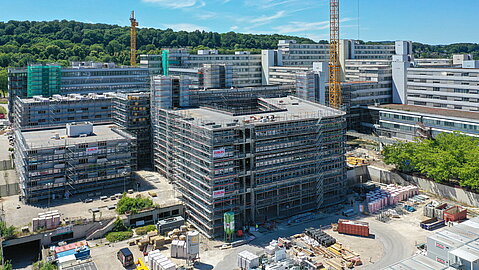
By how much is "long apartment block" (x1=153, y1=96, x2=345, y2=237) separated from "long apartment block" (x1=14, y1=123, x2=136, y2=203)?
13083 millimetres

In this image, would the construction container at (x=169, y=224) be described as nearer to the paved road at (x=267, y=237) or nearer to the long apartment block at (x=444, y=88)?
the paved road at (x=267, y=237)

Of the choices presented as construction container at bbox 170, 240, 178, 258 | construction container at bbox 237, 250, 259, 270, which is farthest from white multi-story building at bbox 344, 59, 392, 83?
construction container at bbox 170, 240, 178, 258

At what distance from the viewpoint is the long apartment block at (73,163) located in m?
71.4

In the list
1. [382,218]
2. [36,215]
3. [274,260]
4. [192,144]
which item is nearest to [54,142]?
[36,215]

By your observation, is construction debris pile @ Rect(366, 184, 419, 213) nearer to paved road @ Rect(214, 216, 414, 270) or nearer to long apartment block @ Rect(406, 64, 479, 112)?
paved road @ Rect(214, 216, 414, 270)

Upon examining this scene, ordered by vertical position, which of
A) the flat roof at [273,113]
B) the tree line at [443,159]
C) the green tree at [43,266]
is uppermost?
the flat roof at [273,113]

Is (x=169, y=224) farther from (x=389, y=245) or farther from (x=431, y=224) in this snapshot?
(x=431, y=224)

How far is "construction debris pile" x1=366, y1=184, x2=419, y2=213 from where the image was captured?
71600 mm

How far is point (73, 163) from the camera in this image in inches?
2923

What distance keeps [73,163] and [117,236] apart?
19.5 metres

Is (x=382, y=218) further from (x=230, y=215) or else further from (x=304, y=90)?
(x=304, y=90)

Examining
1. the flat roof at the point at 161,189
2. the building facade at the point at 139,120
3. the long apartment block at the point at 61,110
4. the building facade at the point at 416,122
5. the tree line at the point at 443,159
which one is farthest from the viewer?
the long apartment block at the point at 61,110

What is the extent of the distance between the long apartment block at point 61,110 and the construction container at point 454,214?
78.5 m

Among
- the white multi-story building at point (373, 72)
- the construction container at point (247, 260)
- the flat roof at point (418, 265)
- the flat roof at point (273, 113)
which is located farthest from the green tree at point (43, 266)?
the white multi-story building at point (373, 72)
